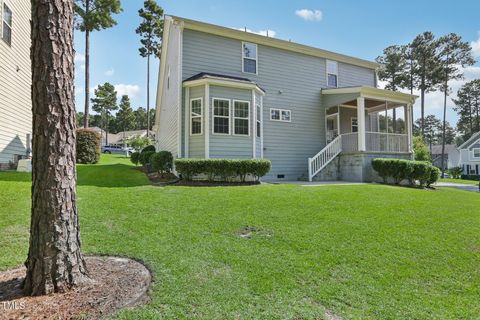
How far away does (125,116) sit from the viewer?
6388 cm

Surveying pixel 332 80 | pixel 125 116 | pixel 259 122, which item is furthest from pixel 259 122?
pixel 125 116

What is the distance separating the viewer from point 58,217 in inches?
112

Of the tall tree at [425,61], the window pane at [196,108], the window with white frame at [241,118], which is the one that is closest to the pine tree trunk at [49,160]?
the window pane at [196,108]

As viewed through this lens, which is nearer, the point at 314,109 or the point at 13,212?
the point at 13,212

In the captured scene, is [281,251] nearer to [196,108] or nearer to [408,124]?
[196,108]

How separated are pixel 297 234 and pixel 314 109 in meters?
11.6

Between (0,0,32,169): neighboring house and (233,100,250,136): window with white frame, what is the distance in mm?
8037

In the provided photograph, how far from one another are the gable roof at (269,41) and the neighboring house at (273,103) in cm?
5

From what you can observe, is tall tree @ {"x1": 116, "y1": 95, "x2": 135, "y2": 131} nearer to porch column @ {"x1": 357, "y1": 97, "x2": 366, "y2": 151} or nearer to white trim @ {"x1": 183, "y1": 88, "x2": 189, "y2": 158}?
white trim @ {"x1": 183, "y1": 88, "x2": 189, "y2": 158}

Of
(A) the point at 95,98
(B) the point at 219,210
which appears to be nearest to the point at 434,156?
(B) the point at 219,210

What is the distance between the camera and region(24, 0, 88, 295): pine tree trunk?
9.18 ft

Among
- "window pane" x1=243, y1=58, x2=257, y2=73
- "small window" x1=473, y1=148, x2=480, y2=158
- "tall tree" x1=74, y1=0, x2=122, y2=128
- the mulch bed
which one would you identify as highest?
"tall tree" x1=74, y1=0, x2=122, y2=128

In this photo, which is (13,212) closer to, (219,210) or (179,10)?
(219,210)

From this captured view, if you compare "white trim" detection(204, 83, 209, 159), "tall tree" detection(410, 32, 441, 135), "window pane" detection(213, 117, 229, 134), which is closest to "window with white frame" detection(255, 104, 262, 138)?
"window pane" detection(213, 117, 229, 134)
